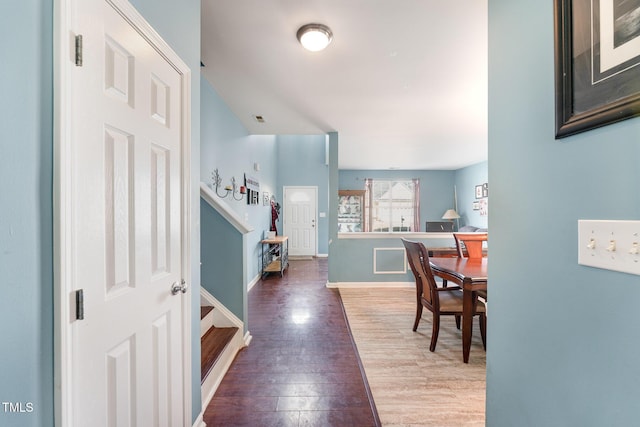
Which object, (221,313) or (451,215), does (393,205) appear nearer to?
(451,215)

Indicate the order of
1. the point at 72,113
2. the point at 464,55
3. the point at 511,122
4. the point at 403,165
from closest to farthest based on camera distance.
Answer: the point at 72,113, the point at 511,122, the point at 464,55, the point at 403,165

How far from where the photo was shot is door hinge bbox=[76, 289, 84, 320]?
729 mm

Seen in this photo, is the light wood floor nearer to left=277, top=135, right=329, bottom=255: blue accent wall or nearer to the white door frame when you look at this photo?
the white door frame

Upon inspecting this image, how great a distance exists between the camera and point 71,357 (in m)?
0.71

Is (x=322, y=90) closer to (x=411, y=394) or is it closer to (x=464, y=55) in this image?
(x=464, y=55)

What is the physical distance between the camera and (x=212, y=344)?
1999mm

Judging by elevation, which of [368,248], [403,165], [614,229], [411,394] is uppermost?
[403,165]

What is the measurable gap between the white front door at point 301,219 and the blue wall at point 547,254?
6068 millimetres

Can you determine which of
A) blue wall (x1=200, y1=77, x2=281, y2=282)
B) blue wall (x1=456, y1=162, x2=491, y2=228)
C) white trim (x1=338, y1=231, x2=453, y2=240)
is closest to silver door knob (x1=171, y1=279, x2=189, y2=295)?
blue wall (x1=200, y1=77, x2=281, y2=282)

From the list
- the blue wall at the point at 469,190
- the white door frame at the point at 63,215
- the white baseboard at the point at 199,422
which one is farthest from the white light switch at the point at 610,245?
the blue wall at the point at 469,190

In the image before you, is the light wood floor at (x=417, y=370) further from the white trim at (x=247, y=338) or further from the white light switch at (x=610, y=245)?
the white light switch at (x=610, y=245)

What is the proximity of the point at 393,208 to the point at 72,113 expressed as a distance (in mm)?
7919

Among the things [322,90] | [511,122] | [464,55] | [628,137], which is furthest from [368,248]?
[628,137]

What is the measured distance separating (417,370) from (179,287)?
185 cm
